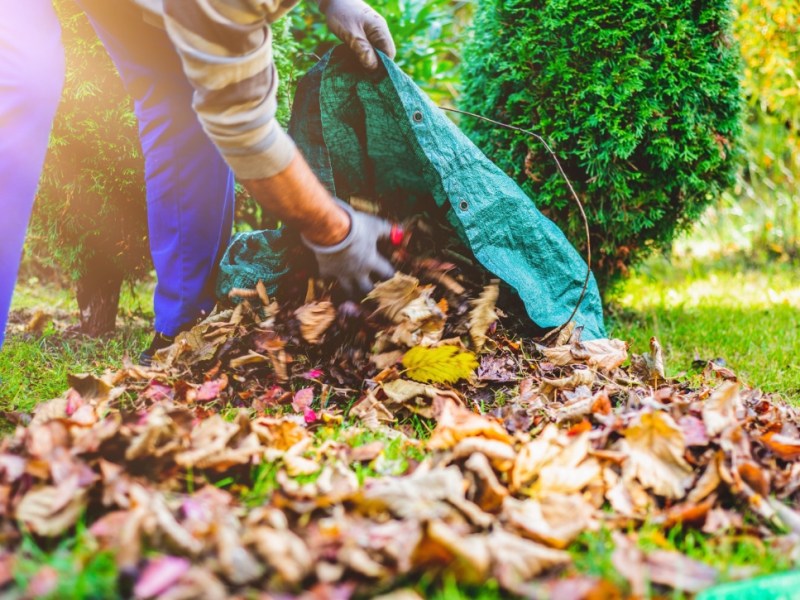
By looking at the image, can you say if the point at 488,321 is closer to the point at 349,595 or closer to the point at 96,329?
the point at 349,595

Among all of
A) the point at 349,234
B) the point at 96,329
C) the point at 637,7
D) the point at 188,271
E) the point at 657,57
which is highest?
the point at 637,7

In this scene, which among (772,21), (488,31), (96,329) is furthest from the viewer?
(772,21)

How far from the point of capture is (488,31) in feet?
10.1

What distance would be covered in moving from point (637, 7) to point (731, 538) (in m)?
2.24

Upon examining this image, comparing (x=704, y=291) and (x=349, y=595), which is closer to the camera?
(x=349, y=595)

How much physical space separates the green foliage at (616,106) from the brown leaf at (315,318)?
1.34 meters

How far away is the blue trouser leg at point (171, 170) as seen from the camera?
6.62 feet

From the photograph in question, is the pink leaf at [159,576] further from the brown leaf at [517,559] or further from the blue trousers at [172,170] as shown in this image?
the blue trousers at [172,170]

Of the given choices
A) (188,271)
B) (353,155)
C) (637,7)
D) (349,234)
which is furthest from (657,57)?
(188,271)

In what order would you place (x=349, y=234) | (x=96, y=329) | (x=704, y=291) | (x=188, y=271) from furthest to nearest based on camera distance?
(x=704, y=291) → (x=96, y=329) → (x=188, y=271) → (x=349, y=234)

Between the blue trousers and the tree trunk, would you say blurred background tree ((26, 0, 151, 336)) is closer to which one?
the tree trunk

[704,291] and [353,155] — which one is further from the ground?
[353,155]

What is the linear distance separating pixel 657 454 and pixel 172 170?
168 cm

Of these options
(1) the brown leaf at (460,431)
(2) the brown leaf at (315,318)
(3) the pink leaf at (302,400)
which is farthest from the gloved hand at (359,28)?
(1) the brown leaf at (460,431)
